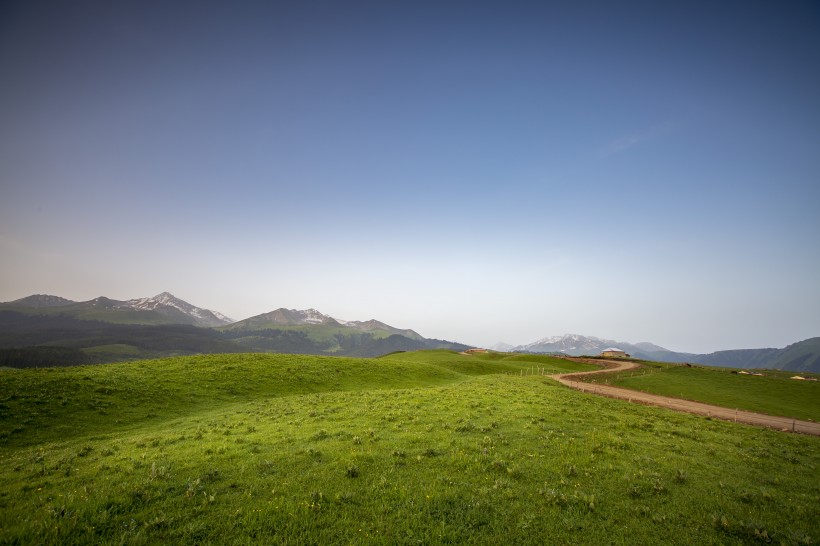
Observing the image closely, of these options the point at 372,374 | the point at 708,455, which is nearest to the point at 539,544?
the point at 708,455

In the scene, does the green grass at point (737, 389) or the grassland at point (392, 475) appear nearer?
the grassland at point (392, 475)

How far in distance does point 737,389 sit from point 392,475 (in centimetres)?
7505

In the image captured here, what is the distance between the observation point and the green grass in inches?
1908

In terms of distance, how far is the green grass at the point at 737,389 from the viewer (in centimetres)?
4847

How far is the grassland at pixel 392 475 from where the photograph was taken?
33.7ft

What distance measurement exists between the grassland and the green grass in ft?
106

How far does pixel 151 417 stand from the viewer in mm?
28297

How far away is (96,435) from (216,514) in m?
20.1

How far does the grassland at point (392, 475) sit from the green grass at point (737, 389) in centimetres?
3217

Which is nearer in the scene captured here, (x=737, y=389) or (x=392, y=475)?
(x=392, y=475)

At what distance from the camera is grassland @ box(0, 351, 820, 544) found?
10.3 meters

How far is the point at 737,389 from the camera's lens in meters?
58.7

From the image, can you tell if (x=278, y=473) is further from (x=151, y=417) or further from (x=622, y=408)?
(x=622, y=408)

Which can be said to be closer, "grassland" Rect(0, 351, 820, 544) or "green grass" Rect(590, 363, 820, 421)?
"grassland" Rect(0, 351, 820, 544)
